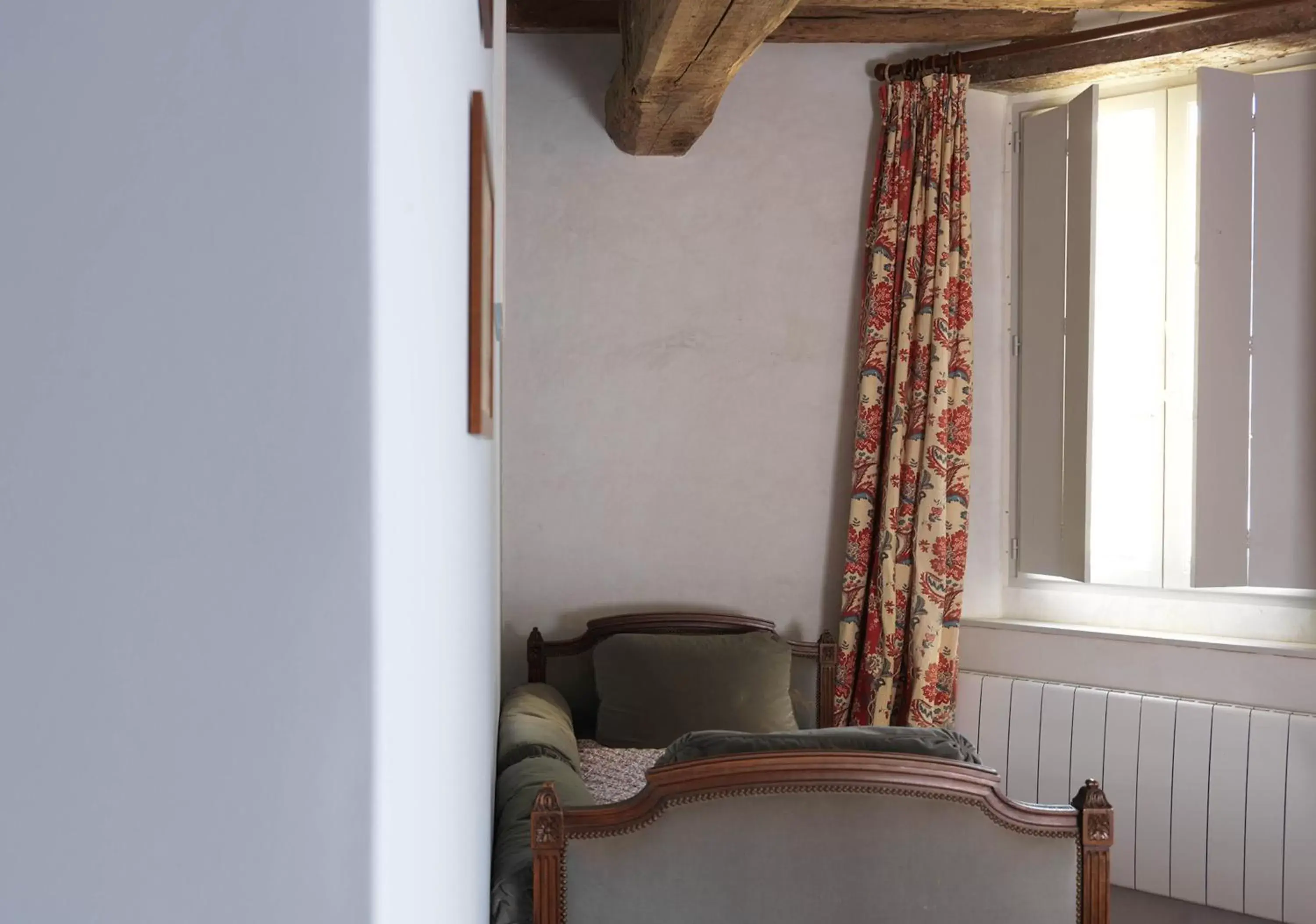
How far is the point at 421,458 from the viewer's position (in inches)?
20.6

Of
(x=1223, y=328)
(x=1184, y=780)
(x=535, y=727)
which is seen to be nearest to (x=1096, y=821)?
(x=535, y=727)

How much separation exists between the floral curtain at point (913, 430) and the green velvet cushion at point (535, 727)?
1.01m

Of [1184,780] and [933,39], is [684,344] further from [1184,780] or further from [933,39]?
[1184,780]

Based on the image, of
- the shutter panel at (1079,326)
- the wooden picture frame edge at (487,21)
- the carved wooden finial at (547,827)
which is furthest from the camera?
the shutter panel at (1079,326)

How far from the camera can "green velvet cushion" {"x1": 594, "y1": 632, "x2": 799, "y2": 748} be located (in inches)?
122

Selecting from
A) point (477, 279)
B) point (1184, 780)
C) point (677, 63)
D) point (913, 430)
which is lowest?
point (1184, 780)

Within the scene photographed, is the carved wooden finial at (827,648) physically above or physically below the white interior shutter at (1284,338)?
below

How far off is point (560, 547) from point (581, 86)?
5.34 feet

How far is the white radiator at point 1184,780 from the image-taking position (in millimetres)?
2867

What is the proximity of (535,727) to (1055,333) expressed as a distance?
214cm

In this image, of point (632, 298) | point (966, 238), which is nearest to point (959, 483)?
point (966, 238)

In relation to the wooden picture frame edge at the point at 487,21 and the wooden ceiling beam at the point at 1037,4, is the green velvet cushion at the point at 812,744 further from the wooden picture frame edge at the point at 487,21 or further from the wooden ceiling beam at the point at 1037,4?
the wooden ceiling beam at the point at 1037,4

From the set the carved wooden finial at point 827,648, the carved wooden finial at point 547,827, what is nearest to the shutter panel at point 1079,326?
the carved wooden finial at point 827,648

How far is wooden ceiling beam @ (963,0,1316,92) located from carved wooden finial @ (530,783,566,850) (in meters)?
2.82
